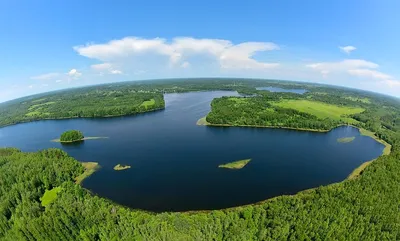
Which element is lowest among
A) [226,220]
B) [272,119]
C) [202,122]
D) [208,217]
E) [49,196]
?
[208,217]

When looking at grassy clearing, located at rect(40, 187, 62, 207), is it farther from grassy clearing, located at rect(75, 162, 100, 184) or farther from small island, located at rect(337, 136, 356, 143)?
small island, located at rect(337, 136, 356, 143)

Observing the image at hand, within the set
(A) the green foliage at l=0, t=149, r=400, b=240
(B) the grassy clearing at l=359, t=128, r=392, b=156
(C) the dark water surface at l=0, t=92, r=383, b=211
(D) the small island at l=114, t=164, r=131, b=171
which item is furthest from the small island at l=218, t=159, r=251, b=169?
(B) the grassy clearing at l=359, t=128, r=392, b=156

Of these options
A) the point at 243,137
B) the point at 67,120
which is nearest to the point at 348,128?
the point at 243,137

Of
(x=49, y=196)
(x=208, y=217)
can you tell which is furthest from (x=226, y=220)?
(x=49, y=196)

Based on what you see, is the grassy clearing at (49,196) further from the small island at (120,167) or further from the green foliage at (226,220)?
the small island at (120,167)

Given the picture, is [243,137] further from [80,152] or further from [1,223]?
[1,223]

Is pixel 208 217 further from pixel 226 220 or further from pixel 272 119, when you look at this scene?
Answer: pixel 272 119
